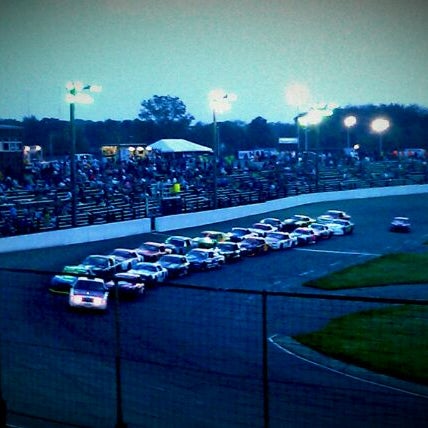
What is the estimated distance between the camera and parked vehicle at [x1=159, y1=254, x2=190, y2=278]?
26641mm

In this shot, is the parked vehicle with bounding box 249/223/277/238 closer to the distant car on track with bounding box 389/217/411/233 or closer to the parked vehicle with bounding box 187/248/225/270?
the parked vehicle with bounding box 187/248/225/270

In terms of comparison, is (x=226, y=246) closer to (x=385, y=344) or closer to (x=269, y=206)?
(x=269, y=206)

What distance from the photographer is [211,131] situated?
124 meters

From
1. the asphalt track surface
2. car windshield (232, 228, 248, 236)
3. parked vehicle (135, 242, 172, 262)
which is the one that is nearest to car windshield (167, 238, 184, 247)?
parked vehicle (135, 242, 172, 262)

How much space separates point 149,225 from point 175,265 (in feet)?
41.1

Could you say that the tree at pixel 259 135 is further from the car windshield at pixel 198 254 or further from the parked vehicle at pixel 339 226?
the car windshield at pixel 198 254

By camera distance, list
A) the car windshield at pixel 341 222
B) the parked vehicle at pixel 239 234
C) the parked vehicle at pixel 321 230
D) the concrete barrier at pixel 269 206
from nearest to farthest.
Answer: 1. the parked vehicle at pixel 239 234
2. the parked vehicle at pixel 321 230
3. the concrete barrier at pixel 269 206
4. the car windshield at pixel 341 222

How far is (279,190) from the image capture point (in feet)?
184

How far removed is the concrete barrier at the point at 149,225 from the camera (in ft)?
102

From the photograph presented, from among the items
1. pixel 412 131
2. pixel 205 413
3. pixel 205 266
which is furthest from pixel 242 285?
pixel 412 131

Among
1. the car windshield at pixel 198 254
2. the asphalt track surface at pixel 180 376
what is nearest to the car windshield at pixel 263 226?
the car windshield at pixel 198 254

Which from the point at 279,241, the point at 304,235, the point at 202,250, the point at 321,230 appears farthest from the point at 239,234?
the point at 202,250

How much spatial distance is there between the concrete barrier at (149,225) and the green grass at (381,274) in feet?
40.1

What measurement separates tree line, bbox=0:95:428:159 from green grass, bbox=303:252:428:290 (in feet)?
227
